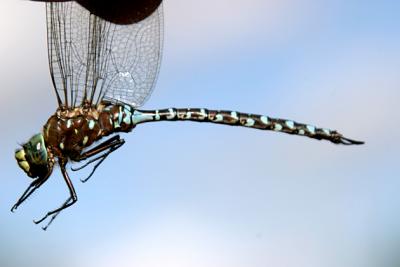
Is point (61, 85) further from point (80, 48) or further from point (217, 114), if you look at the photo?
point (217, 114)

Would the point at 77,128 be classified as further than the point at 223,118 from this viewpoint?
No

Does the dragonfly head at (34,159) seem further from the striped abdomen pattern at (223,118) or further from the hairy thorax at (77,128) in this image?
the striped abdomen pattern at (223,118)

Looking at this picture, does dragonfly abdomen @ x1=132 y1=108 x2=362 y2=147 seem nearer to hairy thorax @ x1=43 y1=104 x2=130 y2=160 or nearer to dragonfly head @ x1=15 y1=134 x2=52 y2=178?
hairy thorax @ x1=43 y1=104 x2=130 y2=160

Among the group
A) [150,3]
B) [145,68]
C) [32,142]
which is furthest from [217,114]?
[32,142]

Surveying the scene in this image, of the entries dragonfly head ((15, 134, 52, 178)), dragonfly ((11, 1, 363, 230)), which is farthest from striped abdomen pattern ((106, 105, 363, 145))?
dragonfly head ((15, 134, 52, 178))

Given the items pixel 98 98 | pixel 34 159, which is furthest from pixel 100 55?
pixel 34 159

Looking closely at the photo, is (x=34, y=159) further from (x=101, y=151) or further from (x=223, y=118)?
(x=223, y=118)

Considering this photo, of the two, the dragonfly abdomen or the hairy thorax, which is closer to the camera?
the hairy thorax

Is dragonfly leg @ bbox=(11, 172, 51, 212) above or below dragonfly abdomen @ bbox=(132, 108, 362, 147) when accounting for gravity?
below

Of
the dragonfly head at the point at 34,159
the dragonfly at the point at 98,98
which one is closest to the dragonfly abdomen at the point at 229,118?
the dragonfly at the point at 98,98
